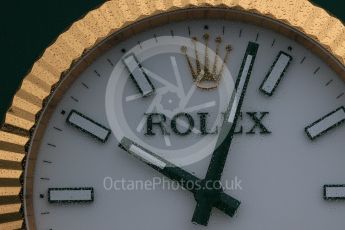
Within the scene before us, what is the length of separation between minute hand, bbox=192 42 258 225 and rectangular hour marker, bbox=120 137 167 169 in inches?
4.5

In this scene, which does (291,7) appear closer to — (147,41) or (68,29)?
(147,41)

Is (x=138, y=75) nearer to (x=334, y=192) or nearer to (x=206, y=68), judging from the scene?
(x=206, y=68)

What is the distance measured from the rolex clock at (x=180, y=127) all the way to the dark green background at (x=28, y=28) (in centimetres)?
24

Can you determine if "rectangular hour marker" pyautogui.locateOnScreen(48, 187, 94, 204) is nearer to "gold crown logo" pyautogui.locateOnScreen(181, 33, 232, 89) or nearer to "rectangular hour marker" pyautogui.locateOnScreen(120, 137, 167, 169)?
"rectangular hour marker" pyautogui.locateOnScreen(120, 137, 167, 169)

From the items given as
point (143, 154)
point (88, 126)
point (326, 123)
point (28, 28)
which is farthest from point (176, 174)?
point (28, 28)

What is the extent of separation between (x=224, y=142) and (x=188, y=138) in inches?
3.6

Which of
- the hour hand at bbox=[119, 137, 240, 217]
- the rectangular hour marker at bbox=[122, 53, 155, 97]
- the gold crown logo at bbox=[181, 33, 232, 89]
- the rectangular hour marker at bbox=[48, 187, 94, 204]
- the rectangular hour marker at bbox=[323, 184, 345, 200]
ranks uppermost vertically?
the gold crown logo at bbox=[181, 33, 232, 89]

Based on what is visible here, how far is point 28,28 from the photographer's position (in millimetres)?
2520

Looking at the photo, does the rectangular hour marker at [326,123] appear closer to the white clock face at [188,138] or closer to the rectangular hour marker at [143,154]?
the white clock face at [188,138]

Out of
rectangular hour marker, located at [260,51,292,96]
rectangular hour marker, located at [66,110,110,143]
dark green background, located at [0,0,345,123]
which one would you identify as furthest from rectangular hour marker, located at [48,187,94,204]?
rectangular hour marker, located at [260,51,292,96]

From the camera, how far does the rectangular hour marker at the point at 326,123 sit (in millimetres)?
2242

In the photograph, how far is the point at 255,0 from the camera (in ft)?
7.40

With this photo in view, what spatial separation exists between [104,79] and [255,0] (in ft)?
1.31

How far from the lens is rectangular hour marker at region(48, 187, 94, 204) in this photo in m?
2.26
